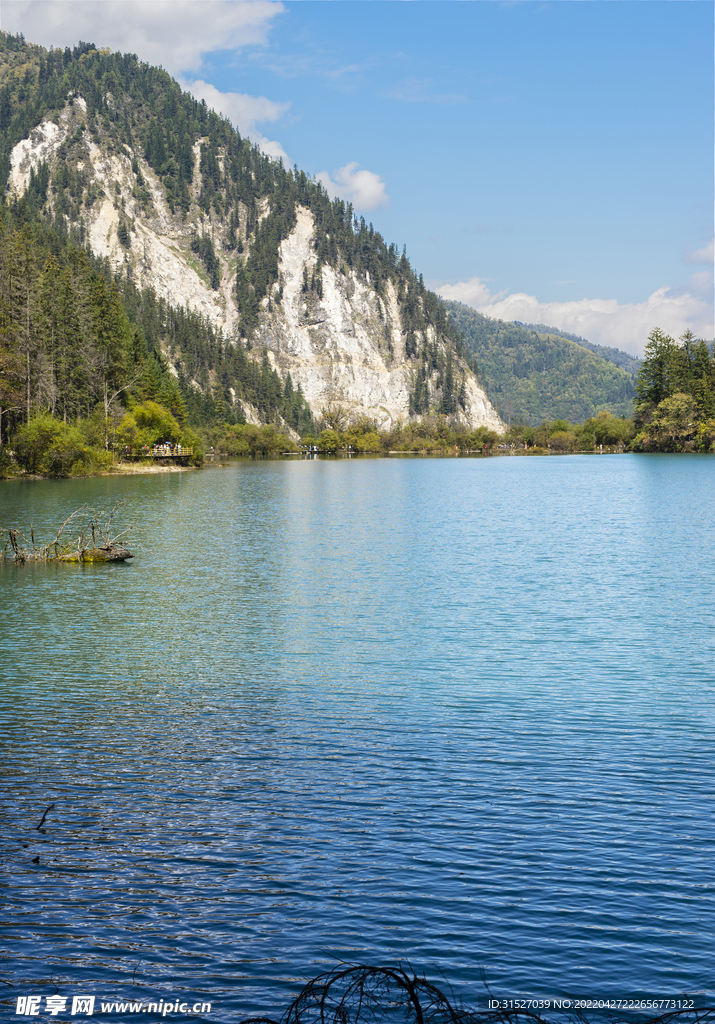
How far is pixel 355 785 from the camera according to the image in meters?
14.6

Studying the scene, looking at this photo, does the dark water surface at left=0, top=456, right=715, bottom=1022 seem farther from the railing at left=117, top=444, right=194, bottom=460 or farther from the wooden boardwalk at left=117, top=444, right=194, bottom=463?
the wooden boardwalk at left=117, top=444, right=194, bottom=463

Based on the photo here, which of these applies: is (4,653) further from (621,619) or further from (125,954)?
(621,619)

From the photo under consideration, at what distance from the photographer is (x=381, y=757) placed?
1603 cm

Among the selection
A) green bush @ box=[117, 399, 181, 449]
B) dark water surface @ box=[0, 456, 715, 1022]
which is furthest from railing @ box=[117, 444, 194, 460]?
dark water surface @ box=[0, 456, 715, 1022]

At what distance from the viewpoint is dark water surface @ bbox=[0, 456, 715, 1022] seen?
9.66 metres

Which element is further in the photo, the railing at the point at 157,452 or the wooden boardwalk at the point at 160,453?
the wooden boardwalk at the point at 160,453

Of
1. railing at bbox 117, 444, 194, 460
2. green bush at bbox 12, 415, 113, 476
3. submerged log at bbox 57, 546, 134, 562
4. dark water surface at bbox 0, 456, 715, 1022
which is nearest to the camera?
dark water surface at bbox 0, 456, 715, 1022

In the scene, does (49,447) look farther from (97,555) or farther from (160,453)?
(97,555)

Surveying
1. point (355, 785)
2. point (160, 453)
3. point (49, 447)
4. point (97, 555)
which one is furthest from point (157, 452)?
point (355, 785)

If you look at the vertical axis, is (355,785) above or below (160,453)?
below

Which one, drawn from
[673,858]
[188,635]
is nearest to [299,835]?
[673,858]

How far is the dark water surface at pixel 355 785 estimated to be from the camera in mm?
9664

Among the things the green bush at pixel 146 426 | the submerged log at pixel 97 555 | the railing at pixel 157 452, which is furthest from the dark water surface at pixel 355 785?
the railing at pixel 157 452

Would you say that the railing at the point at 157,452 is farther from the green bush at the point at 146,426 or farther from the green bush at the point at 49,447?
the green bush at the point at 49,447
